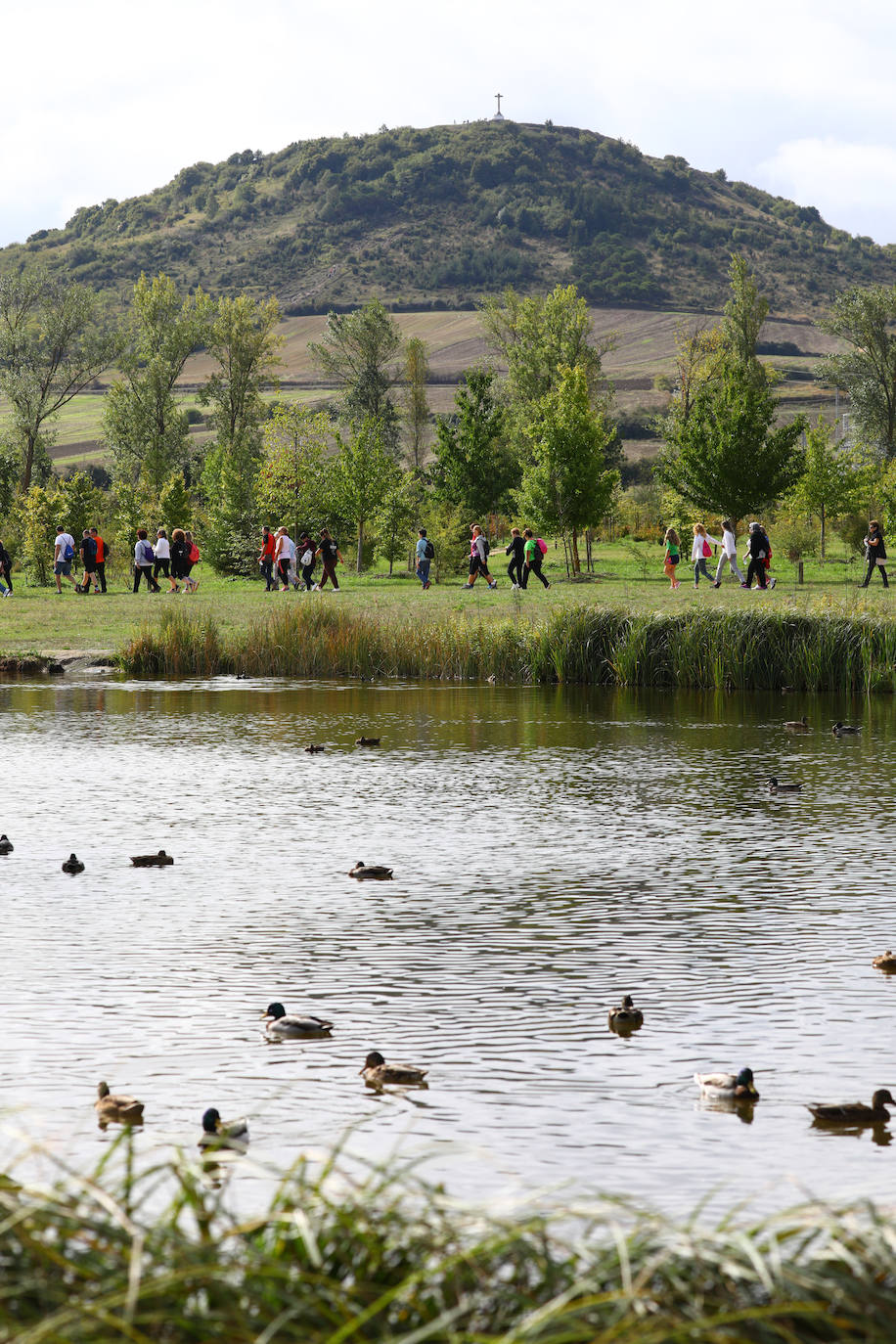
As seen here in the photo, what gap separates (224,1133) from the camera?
6.35 m

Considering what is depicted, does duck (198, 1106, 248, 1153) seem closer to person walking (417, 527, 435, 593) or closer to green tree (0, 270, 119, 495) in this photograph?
person walking (417, 527, 435, 593)

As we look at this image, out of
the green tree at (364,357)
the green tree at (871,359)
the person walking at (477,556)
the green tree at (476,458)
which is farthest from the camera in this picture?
the green tree at (364,357)

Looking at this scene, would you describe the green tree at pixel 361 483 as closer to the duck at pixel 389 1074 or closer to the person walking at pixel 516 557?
the person walking at pixel 516 557

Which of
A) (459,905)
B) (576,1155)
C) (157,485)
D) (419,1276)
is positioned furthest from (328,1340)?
(157,485)

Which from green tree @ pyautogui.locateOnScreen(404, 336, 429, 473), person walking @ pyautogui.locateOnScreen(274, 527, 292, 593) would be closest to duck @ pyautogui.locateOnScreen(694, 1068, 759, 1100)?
person walking @ pyautogui.locateOnScreen(274, 527, 292, 593)

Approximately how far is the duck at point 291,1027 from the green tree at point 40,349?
65303 mm

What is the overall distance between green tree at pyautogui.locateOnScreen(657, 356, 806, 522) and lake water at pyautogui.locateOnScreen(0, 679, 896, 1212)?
93.7 feet

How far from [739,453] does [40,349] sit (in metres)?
39.5

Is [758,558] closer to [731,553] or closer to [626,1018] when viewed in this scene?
[731,553]

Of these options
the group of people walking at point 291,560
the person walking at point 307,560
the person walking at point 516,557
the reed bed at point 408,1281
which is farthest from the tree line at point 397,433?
the reed bed at point 408,1281

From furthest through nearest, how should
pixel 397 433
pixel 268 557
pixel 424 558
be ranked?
1. pixel 397 433
2. pixel 268 557
3. pixel 424 558

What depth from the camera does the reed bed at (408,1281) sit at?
130 inches

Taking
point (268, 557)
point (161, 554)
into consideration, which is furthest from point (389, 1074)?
point (268, 557)

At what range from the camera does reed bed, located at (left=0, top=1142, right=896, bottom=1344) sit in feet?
10.8
